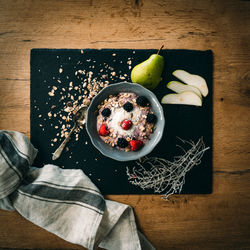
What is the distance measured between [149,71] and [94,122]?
0.30 metres

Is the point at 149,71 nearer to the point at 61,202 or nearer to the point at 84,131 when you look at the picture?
the point at 84,131

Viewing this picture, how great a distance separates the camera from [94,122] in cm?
94

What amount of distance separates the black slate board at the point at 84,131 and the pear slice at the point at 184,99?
2cm

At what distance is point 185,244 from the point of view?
1.02 m

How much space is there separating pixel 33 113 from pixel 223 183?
899 mm

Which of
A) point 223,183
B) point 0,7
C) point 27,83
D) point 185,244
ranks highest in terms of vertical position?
point 0,7

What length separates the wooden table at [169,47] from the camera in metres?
1.00

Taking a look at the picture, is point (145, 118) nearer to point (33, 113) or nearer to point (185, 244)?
point (33, 113)

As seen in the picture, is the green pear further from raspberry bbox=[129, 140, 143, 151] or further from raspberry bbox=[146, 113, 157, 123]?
raspberry bbox=[129, 140, 143, 151]

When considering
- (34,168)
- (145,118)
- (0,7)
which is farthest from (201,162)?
(0,7)

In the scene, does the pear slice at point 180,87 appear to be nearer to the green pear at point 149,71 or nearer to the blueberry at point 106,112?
the green pear at point 149,71

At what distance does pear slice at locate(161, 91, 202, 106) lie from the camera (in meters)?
0.98

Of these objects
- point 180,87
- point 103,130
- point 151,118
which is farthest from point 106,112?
point 180,87

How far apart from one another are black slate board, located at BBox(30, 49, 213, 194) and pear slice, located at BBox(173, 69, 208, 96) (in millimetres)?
22
